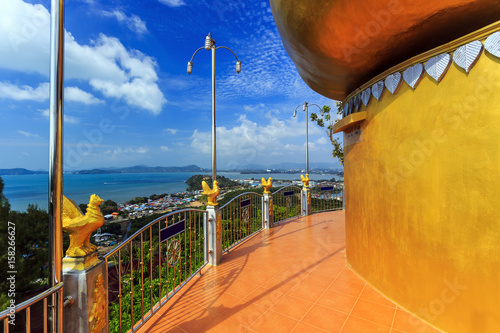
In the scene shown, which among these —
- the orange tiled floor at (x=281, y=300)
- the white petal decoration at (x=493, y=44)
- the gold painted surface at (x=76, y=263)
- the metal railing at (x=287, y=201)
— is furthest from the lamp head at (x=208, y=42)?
the metal railing at (x=287, y=201)

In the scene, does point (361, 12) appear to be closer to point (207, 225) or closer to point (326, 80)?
point (326, 80)

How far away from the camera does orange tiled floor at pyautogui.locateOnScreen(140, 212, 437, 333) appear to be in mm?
3068

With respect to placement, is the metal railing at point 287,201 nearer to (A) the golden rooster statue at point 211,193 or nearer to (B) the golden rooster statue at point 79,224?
(A) the golden rooster statue at point 211,193

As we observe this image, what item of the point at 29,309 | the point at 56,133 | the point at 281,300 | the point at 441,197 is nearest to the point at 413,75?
the point at 441,197

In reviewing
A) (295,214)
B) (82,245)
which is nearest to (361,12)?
(82,245)

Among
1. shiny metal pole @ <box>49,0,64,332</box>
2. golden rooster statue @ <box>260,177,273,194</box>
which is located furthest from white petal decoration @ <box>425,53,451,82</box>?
golden rooster statue @ <box>260,177,273,194</box>

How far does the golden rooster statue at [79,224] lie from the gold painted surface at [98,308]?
334 mm

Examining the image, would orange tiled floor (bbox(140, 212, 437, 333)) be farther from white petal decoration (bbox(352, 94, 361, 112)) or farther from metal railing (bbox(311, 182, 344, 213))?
metal railing (bbox(311, 182, 344, 213))

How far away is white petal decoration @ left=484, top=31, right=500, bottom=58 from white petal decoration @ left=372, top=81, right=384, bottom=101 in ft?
4.25

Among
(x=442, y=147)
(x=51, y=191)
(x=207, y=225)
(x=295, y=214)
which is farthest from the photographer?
(x=295, y=214)

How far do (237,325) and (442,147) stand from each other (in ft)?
11.7

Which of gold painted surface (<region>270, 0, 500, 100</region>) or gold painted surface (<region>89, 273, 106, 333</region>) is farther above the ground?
gold painted surface (<region>270, 0, 500, 100</region>)

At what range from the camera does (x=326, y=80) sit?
475 cm

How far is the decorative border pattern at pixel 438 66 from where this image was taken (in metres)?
2.45
